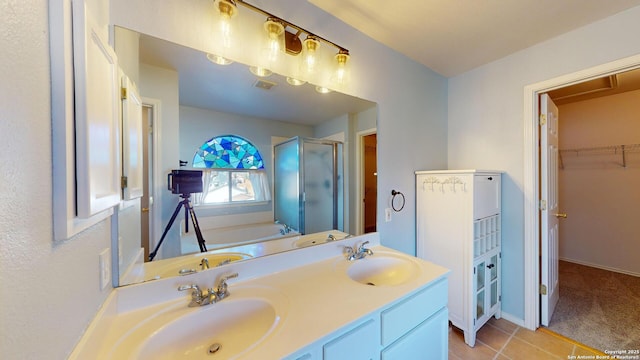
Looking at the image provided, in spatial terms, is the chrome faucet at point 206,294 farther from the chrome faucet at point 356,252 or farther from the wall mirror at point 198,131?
the chrome faucet at point 356,252

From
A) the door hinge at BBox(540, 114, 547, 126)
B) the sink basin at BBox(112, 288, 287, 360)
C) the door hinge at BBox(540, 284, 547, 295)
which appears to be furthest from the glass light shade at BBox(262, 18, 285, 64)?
the door hinge at BBox(540, 284, 547, 295)

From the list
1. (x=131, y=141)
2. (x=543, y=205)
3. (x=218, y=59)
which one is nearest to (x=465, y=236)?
(x=543, y=205)

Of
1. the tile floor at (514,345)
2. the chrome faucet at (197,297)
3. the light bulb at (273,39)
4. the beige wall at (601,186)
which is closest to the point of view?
the chrome faucet at (197,297)

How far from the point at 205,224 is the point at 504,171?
7.88ft

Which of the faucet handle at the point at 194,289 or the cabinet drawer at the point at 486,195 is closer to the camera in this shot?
the faucet handle at the point at 194,289

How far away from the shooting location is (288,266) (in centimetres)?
128

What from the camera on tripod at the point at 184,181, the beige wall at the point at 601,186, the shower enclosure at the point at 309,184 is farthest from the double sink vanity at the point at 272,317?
the beige wall at the point at 601,186

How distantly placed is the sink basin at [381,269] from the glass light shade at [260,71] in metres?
1.21

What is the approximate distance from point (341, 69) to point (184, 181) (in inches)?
45.6

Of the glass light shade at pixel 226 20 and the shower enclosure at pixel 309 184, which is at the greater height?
the glass light shade at pixel 226 20

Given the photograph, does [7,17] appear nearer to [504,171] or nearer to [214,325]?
[214,325]

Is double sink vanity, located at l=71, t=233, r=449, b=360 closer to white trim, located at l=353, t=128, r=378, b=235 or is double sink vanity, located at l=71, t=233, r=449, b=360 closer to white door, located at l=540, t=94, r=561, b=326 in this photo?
white trim, located at l=353, t=128, r=378, b=235

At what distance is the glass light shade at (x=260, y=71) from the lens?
3.99 feet

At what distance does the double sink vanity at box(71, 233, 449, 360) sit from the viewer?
738 millimetres
